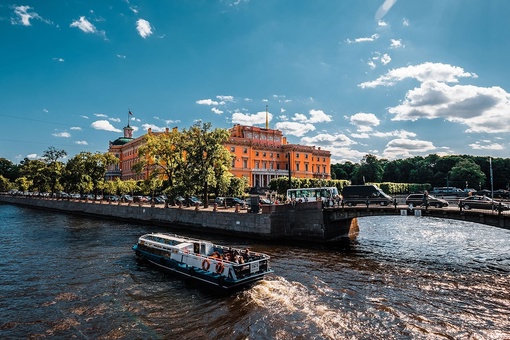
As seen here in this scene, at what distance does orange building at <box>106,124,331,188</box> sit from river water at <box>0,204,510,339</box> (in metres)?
68.2

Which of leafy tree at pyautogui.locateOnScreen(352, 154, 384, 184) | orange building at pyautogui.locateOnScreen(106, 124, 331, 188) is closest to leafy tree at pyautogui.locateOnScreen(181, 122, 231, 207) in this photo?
orange building at pyautogui.locateOnScreen(106, 124, 331, 188)

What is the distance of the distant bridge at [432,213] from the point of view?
23.6 meters

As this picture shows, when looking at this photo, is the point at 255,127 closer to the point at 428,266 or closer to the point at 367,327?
the point at 428,266

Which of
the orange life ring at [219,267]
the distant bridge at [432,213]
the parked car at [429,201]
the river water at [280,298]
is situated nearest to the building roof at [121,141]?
Result: the river water at [280,298]

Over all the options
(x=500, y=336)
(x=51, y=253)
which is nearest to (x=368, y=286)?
(x=500, y=336)

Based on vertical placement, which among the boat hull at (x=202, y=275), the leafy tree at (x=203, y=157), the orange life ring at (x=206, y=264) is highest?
the leafy tree at (x=203, y=157)

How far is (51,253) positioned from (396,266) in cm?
2677

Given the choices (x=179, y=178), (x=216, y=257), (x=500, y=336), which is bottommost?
(x=500, y=336)

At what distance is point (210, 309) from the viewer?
15578mm

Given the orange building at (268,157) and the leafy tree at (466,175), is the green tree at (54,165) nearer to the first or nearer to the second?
the orange building at (268,157)

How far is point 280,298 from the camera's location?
16.7m

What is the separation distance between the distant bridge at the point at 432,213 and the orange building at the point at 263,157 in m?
62.7

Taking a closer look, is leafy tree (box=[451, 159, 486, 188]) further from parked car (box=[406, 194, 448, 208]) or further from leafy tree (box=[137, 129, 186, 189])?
leafy tree (box=[137, 129, 186, 189])

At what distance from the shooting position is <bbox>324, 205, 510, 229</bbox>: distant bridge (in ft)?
77.6
